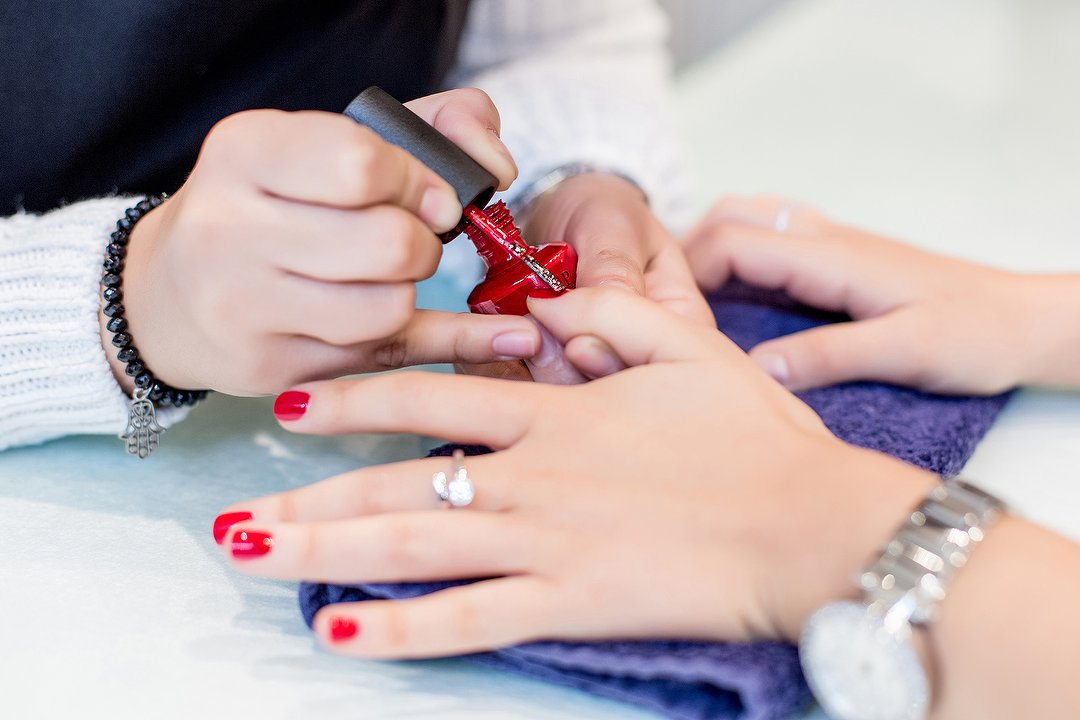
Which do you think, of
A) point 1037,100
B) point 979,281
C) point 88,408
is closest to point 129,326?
point 88,408

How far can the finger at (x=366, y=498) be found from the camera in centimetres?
43

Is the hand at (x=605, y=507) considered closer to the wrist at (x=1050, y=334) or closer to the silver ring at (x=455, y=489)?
the silver ring at (x=455, y=489)

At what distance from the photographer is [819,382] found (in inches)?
23.5

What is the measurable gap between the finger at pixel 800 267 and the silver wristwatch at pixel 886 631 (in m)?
0.27

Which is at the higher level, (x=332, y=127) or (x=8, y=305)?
(x=332, y=127)

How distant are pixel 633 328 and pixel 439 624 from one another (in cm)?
16

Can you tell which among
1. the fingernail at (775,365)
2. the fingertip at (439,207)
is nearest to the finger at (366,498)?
the fingertip at (439,207)

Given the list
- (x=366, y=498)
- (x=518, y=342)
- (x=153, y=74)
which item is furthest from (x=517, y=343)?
(x=153, y=74)

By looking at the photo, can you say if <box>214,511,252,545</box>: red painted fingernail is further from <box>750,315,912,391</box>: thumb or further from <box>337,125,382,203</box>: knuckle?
<box>750,315,912,391</box>: thumb

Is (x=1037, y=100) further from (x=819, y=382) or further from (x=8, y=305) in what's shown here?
(x=8, y=305)

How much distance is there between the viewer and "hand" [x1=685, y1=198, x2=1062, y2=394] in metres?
0.60

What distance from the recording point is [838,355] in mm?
597

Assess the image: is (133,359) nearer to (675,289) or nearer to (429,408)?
(429,408)

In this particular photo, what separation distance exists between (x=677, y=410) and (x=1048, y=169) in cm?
72
